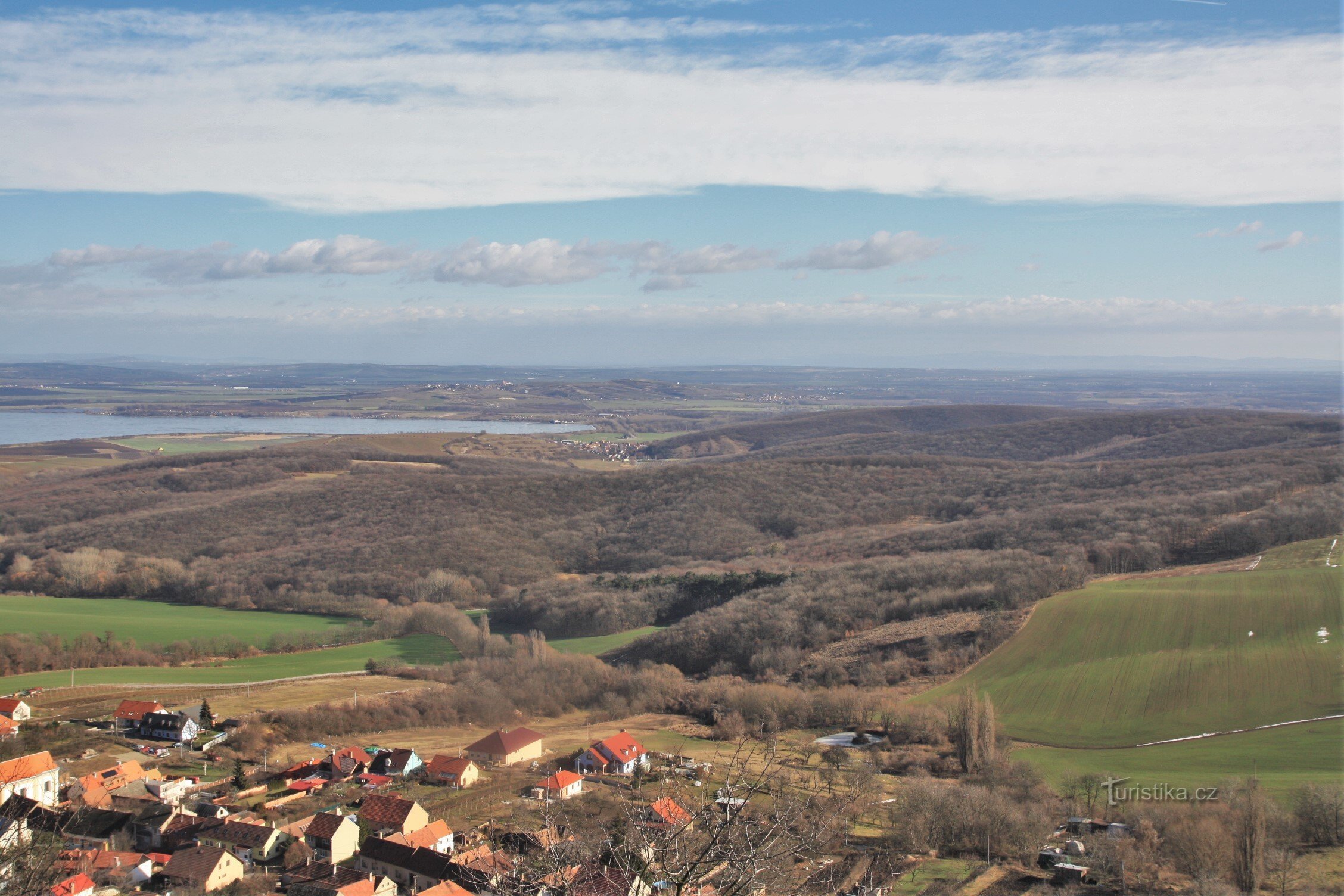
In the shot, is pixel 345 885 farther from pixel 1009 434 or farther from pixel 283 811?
pixel 1009 434

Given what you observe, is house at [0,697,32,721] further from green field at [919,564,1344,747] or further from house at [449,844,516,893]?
green field at [919,564,1344,747]

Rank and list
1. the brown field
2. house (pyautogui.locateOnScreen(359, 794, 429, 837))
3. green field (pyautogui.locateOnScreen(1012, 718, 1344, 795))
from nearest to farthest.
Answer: house (pyautogui.locateOnScreen(359, 794, 429, 837))
green field (pyautogui.locateOnScreen(1012, 718, 1344, 795))
the brown field

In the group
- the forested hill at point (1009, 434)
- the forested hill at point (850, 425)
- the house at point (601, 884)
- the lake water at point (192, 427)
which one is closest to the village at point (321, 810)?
the house at point (601, 884)

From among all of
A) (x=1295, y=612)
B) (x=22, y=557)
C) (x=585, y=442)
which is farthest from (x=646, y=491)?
(x=585, y=442)

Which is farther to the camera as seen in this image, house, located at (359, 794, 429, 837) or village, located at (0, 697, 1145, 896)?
house, located at (359, 794, 429, 837)

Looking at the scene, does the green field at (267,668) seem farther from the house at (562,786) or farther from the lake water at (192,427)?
the lake water at (192,427)

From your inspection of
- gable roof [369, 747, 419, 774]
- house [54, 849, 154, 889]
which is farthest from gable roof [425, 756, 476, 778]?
house [54, 849, 154, 889]

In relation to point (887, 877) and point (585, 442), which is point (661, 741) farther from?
point (585, 442)
